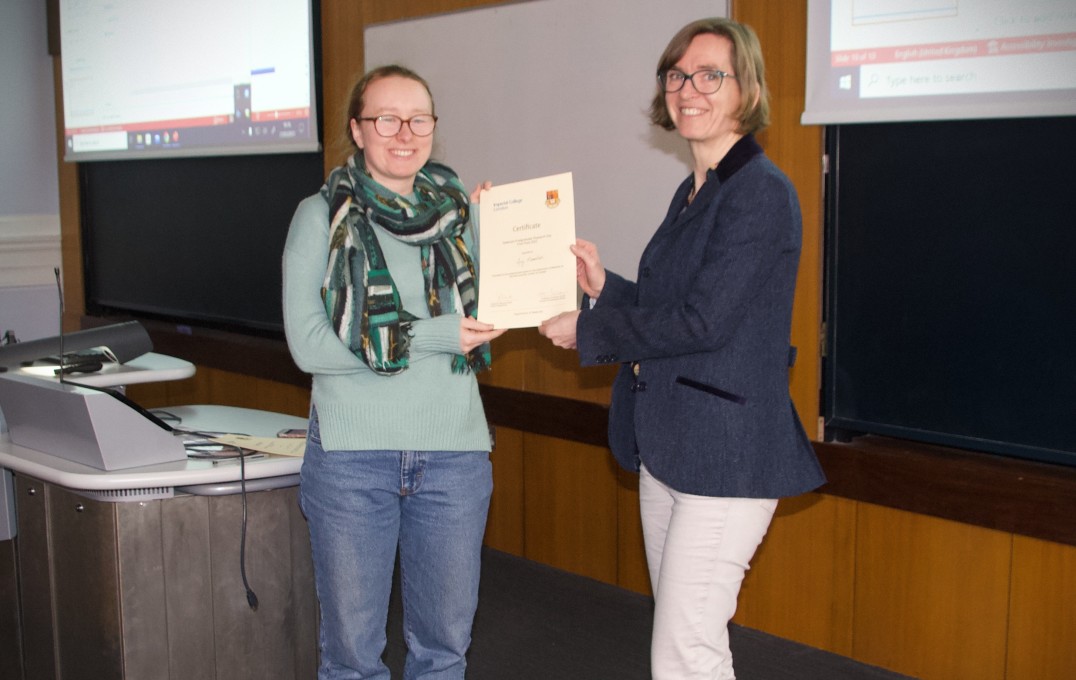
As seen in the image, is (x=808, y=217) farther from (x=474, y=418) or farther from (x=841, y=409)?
(x=474, y=418)

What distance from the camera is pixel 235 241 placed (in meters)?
5.29

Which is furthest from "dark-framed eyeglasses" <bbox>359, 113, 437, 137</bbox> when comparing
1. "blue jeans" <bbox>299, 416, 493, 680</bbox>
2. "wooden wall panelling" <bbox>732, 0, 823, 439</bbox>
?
"wooden wall panelling" <bbox>732, 0, 823, 439</bbox>

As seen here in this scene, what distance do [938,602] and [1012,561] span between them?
243mm

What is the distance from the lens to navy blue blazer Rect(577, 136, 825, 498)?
1.81 meters

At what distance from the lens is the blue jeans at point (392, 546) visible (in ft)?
6.62

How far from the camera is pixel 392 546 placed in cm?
209

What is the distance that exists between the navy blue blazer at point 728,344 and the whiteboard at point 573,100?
4.69ft

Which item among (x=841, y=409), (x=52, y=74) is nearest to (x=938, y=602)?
(x=841, y=409)

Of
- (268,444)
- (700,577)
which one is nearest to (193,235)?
(268,444)

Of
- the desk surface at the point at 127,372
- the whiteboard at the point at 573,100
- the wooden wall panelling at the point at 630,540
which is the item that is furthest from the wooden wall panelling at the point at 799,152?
the desk surface at the point at 127,372

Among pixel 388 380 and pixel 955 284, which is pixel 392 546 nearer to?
pixel 388 380

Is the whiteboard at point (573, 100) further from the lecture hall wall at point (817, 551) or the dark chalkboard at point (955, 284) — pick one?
the dark chalkboard at point (955, 284)

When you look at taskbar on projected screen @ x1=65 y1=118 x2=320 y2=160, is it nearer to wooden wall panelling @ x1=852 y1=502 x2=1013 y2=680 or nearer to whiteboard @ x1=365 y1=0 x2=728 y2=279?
whiteboard @ x1=365 y1=0 x2=728 y2=279

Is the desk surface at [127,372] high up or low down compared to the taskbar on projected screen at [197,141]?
down
